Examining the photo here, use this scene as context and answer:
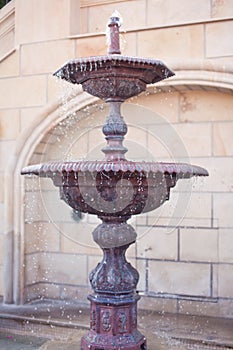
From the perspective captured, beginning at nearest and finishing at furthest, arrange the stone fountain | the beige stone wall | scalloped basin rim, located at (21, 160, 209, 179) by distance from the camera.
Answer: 1. scalloped basin rim, located at (21, 160, 209, 179)
2. the stone fountain
3. the beige stone wall

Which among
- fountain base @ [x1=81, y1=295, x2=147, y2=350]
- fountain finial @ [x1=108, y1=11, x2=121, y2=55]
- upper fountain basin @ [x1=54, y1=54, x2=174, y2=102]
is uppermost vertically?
fountain finial @ [x1=108, y1=11, x2=121, y2=55]

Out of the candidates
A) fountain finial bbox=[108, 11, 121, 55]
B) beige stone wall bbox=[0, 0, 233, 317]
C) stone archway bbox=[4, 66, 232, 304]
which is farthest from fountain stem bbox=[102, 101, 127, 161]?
stone archway bbox=[4, 66, 232, 304]

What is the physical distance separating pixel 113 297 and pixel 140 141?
2.53 m

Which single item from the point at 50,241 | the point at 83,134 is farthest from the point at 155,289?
the point at 83,134

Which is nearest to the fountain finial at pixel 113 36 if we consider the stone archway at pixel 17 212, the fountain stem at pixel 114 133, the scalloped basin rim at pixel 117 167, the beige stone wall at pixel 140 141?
the fountain stem at pixel 114 133

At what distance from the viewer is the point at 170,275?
5.38 m

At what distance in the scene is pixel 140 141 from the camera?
560 centimetres

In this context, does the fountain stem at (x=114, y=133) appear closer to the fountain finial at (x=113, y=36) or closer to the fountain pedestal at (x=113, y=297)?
the fountain finial at (x=113, y=36)

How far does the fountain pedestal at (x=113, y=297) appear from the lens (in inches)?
133

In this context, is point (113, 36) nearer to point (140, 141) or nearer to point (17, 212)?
point (140, 141)

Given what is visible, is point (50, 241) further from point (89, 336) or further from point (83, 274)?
point (89, 336)

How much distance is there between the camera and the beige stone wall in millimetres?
5105

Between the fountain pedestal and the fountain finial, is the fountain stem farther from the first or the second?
the fountain pedestal

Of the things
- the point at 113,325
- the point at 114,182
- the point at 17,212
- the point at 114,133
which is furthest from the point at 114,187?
the point at 17,212
